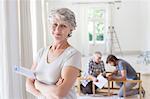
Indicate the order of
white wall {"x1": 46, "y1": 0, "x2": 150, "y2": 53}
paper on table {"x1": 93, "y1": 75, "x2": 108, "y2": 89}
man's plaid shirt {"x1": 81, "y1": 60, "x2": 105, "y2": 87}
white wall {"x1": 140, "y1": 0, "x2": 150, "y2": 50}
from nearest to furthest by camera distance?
paper on table {"x1": 93, "y1": 75, "x2": 108, "y2": 89}, man's plaid shirt {"x1": 81, "y1": 60, "x2": 105, "y2": 87}, white wall {"x1": 140, "y1": 0, "x2": 150, "y2": 50}, white wall {"x1": 46, "y1": 0, "x2": 150, "y2": 53}

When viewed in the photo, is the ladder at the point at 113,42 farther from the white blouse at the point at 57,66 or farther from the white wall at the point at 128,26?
the white blouse at the point at 57,66

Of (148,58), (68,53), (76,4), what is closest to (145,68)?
(148,58)

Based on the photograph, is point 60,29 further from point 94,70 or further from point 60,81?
point 94,70

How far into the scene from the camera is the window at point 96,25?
429 inches

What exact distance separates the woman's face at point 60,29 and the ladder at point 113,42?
9.32m

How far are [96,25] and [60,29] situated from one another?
9.66 meters

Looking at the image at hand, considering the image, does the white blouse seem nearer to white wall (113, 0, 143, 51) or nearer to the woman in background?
the woman in background

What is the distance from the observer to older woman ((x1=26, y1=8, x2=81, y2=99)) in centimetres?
142

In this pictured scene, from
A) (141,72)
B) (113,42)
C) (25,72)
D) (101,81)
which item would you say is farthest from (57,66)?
(113,42)

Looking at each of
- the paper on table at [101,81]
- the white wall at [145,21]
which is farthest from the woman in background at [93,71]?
the white wall at [145,21]

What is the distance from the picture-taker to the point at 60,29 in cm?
146

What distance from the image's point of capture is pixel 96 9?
10.9 m

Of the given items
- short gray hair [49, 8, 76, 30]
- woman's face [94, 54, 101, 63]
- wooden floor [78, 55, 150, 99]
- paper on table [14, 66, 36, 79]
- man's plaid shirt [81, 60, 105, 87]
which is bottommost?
wooden floor [78, 55, 150, 99]

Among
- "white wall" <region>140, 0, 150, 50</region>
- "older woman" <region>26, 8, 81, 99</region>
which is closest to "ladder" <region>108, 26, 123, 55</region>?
"white wall" <region>140, 0, 150, 50</region>
